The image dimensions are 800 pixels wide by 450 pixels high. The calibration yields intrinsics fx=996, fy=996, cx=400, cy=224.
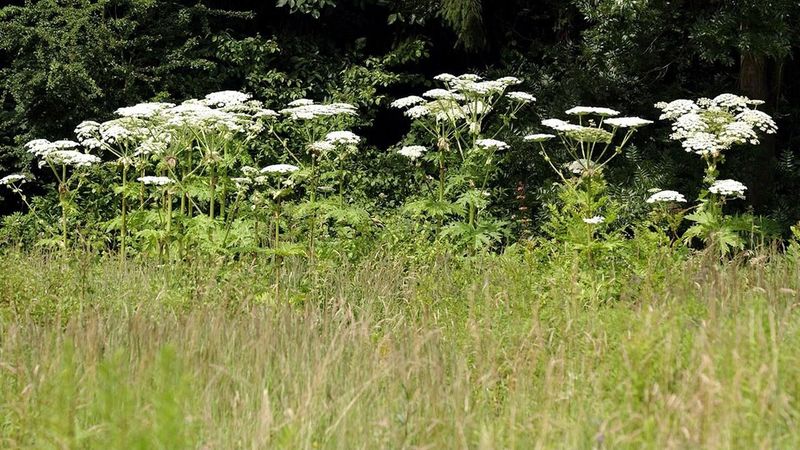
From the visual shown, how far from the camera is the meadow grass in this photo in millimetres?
3064

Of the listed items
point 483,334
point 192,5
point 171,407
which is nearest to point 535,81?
point 192,5

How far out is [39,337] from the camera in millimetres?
4480

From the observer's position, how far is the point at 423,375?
3.81 meters

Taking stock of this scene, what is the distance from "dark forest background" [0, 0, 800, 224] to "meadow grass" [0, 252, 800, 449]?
412 cm

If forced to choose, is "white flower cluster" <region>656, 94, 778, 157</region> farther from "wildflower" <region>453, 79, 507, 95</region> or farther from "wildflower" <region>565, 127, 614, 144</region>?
"wildflower" <region>453, 79, 507, 95</region>

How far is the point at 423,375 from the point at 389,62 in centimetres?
760

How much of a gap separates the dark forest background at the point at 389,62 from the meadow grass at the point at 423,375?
4122mm

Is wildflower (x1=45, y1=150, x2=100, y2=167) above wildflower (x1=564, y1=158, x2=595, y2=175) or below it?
below

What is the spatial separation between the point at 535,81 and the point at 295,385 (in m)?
7.71

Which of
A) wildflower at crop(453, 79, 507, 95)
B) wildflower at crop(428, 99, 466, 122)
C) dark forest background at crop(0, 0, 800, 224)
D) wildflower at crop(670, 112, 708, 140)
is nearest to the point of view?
wildflower at crop(670, 112, 708, 140)

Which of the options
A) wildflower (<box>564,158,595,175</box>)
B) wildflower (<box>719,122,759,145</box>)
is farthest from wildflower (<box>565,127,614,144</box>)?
wildflower (<box>719,122,759,145</box>)

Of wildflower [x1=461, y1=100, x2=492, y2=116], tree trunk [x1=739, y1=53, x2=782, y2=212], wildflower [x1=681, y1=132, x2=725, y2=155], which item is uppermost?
wildflower [x1=681, y1=132, x2=725, y2=155]

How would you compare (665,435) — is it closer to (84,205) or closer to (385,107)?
(84,205)

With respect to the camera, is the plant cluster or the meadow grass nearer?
the meadow grass
